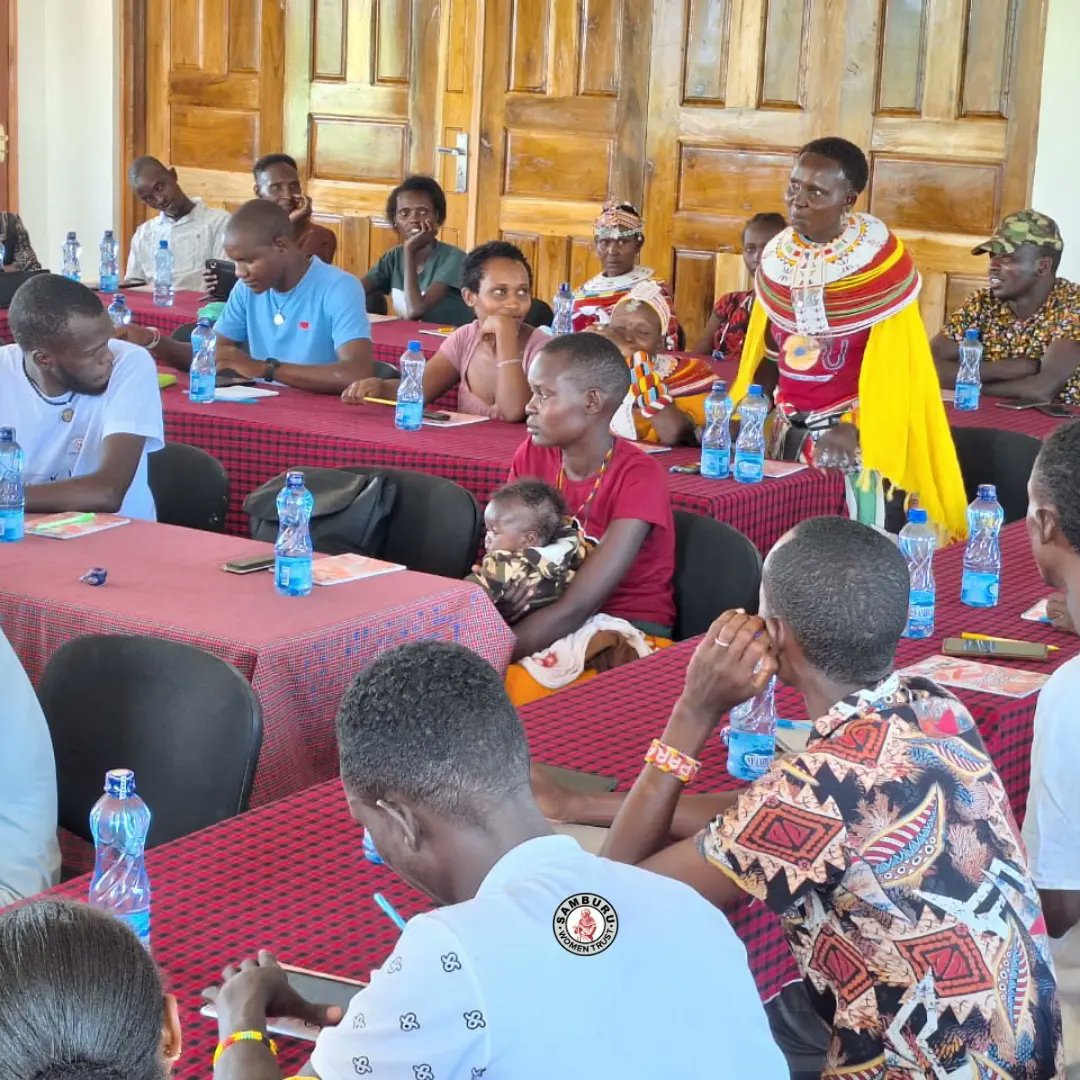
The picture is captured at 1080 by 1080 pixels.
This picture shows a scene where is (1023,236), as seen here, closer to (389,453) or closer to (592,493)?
(389,453)

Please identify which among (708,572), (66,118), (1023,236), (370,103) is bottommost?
(708,572)

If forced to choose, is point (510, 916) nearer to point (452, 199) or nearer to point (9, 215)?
point (9, 215)

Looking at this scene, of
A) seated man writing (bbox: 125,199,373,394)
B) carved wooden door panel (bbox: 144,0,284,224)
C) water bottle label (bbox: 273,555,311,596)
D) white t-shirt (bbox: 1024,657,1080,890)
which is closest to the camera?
white t-shirt (bbox: 1024,657,1080,890)

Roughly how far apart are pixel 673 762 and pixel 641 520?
1.71 meters

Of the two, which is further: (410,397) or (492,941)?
(410,397)

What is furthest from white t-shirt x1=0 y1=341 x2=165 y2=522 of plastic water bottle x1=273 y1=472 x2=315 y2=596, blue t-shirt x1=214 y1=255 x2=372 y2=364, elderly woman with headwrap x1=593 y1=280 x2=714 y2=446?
blue t-shirt x1=214 y1=255 x2=372 y2=364

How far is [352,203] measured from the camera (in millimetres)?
9289

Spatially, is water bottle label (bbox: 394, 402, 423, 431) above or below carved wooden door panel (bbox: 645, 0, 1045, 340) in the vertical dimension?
below

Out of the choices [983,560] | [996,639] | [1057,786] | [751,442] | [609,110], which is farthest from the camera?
[609,110]

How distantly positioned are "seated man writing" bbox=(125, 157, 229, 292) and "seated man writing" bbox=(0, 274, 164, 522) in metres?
4.06

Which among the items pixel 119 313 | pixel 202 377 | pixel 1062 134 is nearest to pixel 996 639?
pixel 202 377

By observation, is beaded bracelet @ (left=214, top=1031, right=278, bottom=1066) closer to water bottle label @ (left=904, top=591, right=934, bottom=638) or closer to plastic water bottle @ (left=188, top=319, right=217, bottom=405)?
water bottle label @ (left=904, top=591, right=934, bottom=638)

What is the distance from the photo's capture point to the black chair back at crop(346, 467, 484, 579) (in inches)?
156

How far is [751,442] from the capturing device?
458 cm
